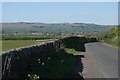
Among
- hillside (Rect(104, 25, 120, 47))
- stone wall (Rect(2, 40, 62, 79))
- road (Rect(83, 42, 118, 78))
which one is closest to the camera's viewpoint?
stone wall (Rect(2, 40, 62, 79))

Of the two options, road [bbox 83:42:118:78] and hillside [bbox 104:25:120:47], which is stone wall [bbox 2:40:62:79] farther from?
hillside [bbox 104:25:120:47]

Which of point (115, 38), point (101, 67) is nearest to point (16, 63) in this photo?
point (101, 67)

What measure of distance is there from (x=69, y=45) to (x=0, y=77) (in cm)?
5041

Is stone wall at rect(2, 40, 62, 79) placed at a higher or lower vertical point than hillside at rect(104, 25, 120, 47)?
lower

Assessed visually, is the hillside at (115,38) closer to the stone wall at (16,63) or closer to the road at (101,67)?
the road at (101,67)

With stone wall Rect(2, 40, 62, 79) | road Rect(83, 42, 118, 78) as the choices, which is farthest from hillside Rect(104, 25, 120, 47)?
stone wall Rect(2, 40, 62, 79)

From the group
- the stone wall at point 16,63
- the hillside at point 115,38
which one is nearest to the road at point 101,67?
the stone wall at point 16,63

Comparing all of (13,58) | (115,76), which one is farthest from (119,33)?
(13,58)

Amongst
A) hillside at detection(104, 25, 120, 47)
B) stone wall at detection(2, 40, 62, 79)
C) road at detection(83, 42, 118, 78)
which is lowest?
road at detection(83, 42, 118, 78)

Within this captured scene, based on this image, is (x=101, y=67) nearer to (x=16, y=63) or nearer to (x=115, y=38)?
(x=16, y=63)

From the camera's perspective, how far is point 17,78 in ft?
50.0

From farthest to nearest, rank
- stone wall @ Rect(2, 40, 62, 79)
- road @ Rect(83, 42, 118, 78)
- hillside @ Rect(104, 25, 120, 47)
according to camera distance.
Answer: hillside @ Rect(104, 25, 120, 47)
road @ Rect(83, 42, 118, 78)
stone wall @ Rect(2, 40, 62, 79)

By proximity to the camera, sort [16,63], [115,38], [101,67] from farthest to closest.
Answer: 1. [115,38]
2. [101,67]
3. [16,63]

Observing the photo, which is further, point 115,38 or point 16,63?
point 115,38
